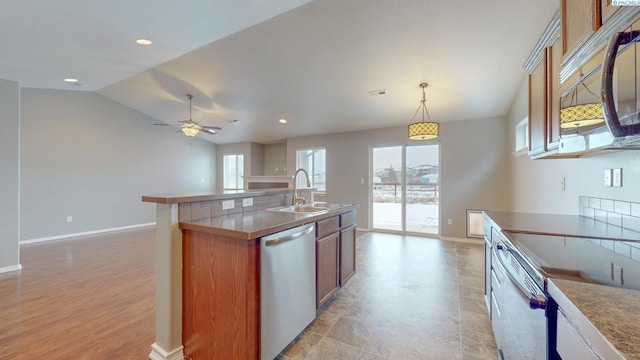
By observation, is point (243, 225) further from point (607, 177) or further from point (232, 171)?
point (232, 171)

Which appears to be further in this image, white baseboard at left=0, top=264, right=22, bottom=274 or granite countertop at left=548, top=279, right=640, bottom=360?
white baseboard at left=0, top=264, right=22, bottom=274

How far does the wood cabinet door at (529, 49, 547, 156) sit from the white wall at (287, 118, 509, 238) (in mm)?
2997

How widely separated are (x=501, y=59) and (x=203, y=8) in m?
3.40

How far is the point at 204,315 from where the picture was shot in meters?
1.61

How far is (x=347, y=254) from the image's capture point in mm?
2635

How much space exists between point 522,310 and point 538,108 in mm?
1506

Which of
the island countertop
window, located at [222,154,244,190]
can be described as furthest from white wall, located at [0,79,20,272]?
window, located at [222,154,244,190]

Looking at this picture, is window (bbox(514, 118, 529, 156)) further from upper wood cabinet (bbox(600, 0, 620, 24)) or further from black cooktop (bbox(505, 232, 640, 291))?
upper wood cabinet (bbox(600, 0, 620, 24))

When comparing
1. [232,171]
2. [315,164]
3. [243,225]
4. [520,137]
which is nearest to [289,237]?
[243,225]

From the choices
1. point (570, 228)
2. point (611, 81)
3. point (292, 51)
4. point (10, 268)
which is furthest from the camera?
point (10, 268)

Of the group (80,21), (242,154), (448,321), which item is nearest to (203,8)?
(80,21)

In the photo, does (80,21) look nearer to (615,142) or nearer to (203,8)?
(203,8)

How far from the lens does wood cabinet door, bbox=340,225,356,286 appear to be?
2514mm

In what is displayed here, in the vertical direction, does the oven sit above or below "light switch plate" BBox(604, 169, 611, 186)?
below
